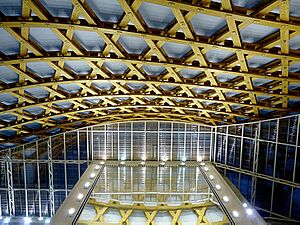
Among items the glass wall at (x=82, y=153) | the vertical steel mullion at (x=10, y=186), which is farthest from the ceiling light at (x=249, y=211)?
the vertical steel mullion at (x=10, y=186)

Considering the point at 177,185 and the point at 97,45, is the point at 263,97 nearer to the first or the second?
the point at 177,185

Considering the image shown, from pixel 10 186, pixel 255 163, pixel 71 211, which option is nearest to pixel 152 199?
pixel 71 211

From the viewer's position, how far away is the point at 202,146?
1176 inches

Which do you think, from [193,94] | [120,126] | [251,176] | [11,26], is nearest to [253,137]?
[251,176]

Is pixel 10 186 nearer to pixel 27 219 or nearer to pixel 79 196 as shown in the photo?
pixel 27 219

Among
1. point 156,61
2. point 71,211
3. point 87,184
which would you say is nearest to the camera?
point 156,61

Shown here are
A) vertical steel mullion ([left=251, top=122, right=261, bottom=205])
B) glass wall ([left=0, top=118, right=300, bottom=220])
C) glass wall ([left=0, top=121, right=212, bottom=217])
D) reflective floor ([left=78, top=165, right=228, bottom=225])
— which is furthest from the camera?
glass wall ([left=0, top=121, right=212, bottom=217])

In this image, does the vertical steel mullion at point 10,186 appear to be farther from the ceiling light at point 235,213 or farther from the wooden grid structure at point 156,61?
the ceiling light at point 235,213

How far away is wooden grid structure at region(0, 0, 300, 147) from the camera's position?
33.4 feet

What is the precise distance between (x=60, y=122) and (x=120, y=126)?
19.7ft

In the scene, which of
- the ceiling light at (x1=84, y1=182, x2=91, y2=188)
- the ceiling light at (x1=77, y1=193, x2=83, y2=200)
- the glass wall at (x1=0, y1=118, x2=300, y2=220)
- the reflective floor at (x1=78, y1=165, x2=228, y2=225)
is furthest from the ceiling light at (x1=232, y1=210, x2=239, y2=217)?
the glass wall at (x1=0, y1=118, x2=300, y2=220)

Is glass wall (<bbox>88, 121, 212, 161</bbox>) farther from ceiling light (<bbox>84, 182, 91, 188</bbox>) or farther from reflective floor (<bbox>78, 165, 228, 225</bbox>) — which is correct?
ceiling light (<bbox>84, 182, 91, 188</bbox>)

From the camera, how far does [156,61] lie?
1464 cm

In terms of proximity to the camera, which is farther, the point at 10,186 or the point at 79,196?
the point at 10,186
